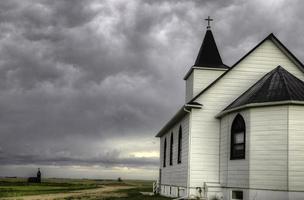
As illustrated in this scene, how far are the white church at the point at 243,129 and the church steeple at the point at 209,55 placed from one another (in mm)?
63

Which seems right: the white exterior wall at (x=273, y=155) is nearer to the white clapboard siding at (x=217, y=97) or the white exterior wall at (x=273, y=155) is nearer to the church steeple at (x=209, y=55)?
the white clapboard siding at (x=217, y=97)

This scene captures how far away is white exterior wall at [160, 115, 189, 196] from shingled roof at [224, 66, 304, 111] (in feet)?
11.5

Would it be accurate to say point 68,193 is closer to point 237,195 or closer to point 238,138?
point 237,195

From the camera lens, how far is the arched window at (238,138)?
72.7ft

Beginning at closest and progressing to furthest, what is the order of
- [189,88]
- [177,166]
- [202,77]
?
[177,166]
[202,77]
[189,88]

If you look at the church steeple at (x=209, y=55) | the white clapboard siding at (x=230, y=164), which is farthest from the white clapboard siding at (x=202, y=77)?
the white clapboard siding at (x=230, y=164)

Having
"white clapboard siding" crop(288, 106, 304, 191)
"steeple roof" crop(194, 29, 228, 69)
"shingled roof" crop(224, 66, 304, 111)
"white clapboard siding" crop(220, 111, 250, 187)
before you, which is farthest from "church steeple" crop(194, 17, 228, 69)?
"white clapboard siding" crop(288, 106, 304, 191)

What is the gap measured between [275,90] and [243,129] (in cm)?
235

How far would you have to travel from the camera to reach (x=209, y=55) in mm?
29891

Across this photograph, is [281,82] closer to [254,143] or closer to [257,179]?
[254,143]

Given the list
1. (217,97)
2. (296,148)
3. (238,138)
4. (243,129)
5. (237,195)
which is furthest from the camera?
(217,97)

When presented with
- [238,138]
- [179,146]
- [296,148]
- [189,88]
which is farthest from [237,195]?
[189,88]

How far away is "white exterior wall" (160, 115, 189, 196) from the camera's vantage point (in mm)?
25531

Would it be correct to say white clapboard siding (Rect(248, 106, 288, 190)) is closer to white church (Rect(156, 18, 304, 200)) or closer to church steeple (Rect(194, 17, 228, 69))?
white church (Rect(156, 18, 304, 200))
